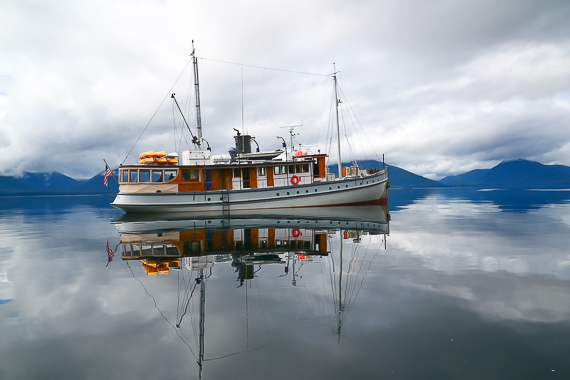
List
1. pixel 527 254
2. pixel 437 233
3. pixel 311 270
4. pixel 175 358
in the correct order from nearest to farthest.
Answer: pixel 175 358 < pixel 311 270 < pixel 527 254 < pixel 437 233

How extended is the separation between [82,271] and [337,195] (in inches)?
873

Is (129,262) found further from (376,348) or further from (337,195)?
(337,195)

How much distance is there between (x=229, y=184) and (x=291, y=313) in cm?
2291

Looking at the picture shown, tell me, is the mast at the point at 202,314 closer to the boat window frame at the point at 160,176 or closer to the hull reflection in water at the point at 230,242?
the hull reflection in water at the point at 230,242

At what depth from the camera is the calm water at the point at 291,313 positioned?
4258 mm

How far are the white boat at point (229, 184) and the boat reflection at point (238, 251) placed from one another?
822cm

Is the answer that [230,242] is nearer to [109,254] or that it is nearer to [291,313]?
[109,254]

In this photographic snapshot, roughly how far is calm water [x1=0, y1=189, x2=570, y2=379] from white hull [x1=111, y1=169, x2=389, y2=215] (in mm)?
14478

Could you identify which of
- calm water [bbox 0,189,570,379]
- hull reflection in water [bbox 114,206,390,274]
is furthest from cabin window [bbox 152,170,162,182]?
calm water [bbox 0,189,570,379]

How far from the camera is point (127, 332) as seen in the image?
17.7 ft

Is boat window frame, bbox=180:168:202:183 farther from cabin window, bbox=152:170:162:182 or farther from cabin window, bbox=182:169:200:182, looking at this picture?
cabin window, bbox=152:170:162:182

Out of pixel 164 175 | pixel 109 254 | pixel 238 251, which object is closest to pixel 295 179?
pixel 164 175

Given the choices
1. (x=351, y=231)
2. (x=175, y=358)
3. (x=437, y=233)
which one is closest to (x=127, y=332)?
(x=175, y=358)

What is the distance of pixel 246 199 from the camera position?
27312 mm
